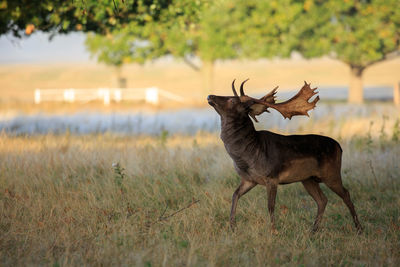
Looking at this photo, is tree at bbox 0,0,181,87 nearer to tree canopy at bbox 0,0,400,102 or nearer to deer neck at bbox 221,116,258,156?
deer neck at bbox 221,116,258,156

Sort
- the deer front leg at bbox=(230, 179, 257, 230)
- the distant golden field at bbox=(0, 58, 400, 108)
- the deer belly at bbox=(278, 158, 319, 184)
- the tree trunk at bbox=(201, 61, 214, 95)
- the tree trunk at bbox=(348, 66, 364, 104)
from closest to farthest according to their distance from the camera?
the deer belly at bbox=(278, 158, 319, 184), the deer front leg at bbox=(230, 179, 257, 230), the tree trunk at bbox=(201, 61, 214, 95), the tree trunk at bbox=(348, 66, 364, 104), the distant golden field at bbox=(0, 58, 400, 108)

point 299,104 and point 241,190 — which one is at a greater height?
point 299,104

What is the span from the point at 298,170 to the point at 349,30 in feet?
89.6

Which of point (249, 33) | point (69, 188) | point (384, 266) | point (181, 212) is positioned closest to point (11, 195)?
point (69, 188)

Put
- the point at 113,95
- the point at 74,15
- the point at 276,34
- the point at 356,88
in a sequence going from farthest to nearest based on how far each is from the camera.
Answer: the point at 113,95 → the point at 356,88 → the point at 276,34 → the point at 74,15

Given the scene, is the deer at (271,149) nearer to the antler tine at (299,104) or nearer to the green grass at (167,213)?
the antler tine at (299,104)

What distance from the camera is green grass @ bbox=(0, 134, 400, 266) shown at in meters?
5.57

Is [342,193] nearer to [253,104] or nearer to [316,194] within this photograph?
[316,194]

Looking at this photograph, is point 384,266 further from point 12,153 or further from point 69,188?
point 12,153

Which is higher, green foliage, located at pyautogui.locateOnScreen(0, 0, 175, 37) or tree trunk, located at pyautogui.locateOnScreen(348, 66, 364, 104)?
green foliage, located at pyautogui.locateOnScreen(0, 0, 175, 37)

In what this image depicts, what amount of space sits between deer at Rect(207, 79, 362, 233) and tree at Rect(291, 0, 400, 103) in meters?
23.9

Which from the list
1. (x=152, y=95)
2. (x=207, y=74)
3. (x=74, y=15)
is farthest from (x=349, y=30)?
(x=74, y=15)

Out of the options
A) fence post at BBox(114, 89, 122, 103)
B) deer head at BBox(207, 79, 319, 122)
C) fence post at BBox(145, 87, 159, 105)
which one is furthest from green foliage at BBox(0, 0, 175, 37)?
fence post at BBox(145, 87, 159, 105)

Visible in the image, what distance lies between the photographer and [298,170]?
6.21 metres
